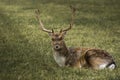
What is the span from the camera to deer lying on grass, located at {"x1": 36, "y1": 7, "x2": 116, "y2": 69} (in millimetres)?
12102

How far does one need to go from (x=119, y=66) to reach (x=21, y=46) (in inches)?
210

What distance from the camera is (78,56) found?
1247 centimetres

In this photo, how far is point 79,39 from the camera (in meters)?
19.1

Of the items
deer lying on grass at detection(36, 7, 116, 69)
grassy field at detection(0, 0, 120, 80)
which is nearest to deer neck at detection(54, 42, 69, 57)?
deer lying on grass at detection(36, 7, 116, 69)

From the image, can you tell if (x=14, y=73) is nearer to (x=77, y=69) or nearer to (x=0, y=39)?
(x=77, y=69)

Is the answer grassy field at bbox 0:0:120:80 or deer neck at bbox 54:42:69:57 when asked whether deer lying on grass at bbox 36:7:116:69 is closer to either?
deer neck at bbox 54:42:69:57

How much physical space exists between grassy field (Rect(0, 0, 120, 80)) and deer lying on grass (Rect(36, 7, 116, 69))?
187 millimetres

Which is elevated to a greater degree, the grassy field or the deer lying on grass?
the deer lying on grass

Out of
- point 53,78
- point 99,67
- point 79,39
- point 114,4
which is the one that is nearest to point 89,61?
point 99,67

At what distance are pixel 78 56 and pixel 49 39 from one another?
6.82 m

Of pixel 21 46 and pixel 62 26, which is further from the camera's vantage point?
pixel 62 26

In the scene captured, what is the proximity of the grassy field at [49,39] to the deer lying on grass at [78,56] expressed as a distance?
19 centimetres

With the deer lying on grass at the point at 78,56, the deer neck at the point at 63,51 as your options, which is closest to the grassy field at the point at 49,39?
the deer lying on grass at the point at 78,56

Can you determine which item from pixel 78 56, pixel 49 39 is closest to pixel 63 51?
pixel 78 56
